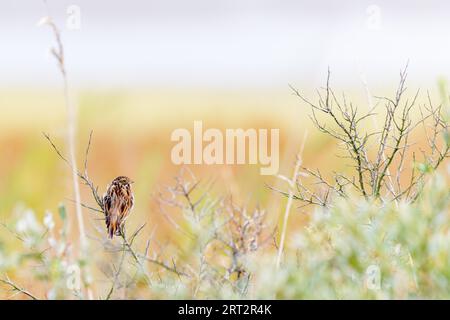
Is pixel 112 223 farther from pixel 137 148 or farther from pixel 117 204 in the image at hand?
pixel 137 148

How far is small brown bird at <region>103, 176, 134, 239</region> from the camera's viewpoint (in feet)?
7.32

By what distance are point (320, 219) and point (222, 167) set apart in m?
1.31

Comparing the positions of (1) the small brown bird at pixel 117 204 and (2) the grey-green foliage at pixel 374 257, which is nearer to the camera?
(2) the grey-green foliage at pixel 374 257

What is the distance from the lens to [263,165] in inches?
113

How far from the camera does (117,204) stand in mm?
2285

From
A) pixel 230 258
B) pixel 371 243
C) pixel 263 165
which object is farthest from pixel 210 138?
pixel 371 243

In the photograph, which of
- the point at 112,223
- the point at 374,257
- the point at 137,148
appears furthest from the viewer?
the point at 137,148

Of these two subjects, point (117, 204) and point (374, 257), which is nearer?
point (374, 257)

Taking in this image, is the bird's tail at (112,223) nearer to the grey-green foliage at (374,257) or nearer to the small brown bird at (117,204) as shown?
the small brown bird at (117,204)

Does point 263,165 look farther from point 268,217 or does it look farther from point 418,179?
point 418,179

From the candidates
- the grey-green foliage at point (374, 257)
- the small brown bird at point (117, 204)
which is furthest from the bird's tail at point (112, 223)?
the grey-green foliage at point (374, 257)

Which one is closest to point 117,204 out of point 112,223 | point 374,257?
point 112,223

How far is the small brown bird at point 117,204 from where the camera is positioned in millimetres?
2232

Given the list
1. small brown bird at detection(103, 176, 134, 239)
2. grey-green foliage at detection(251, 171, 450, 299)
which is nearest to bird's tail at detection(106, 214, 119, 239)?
small brown bird at detection(103, 176, 134, 239)
